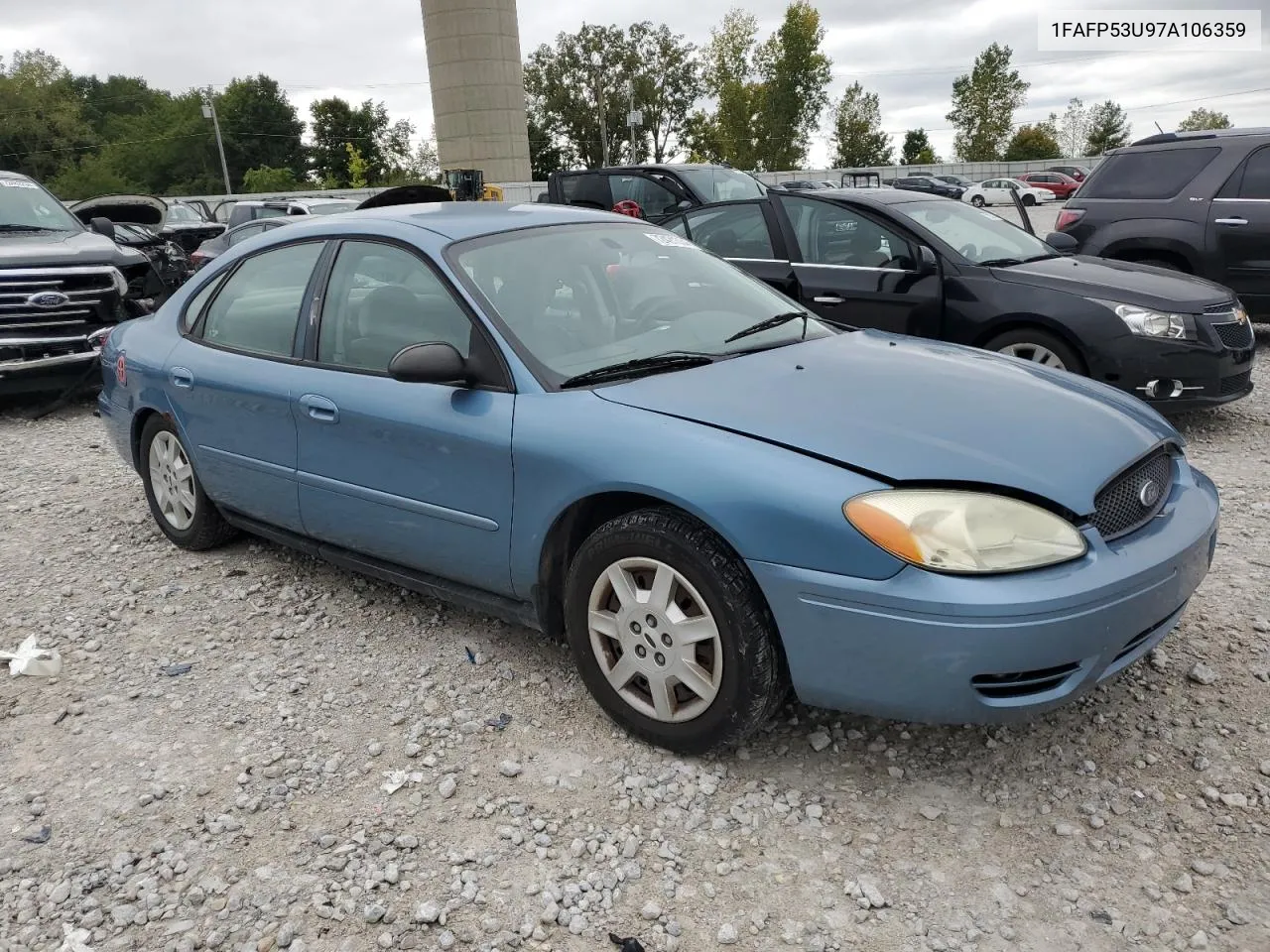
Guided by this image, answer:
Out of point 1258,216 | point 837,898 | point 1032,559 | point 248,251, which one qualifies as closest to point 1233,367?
point 1258,216

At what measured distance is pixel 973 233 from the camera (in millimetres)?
6750

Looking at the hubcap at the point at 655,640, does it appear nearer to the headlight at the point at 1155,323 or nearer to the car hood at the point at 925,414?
the car hood at the point at 925,414

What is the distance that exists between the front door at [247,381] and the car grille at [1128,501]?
277 cm

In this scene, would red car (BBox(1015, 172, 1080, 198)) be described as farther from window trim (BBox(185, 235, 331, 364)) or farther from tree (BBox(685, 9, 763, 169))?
window trim (BBox(185, 235, 331, 364))

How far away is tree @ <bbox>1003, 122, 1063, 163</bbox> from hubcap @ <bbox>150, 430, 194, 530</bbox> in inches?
3282

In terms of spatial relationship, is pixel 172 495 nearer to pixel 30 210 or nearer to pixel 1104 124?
pixel 30 210

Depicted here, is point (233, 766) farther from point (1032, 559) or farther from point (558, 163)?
point (558, 163)

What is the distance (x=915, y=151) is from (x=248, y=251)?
80.5 m

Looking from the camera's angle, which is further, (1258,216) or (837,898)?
(1258,216)

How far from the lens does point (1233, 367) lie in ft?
19.3

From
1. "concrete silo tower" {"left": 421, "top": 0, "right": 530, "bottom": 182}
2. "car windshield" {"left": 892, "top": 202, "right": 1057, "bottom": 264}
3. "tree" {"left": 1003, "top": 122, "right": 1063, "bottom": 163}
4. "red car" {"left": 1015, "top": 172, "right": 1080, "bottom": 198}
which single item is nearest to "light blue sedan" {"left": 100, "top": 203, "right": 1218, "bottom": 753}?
"car windshield" {"left": 892, "top": 202, "right": 1057, "bottom": 264}

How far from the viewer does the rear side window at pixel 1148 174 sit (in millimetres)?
8367

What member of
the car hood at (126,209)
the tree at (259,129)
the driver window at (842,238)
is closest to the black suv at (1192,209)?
the driver window at (842,238)

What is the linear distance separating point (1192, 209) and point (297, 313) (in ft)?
24.3
